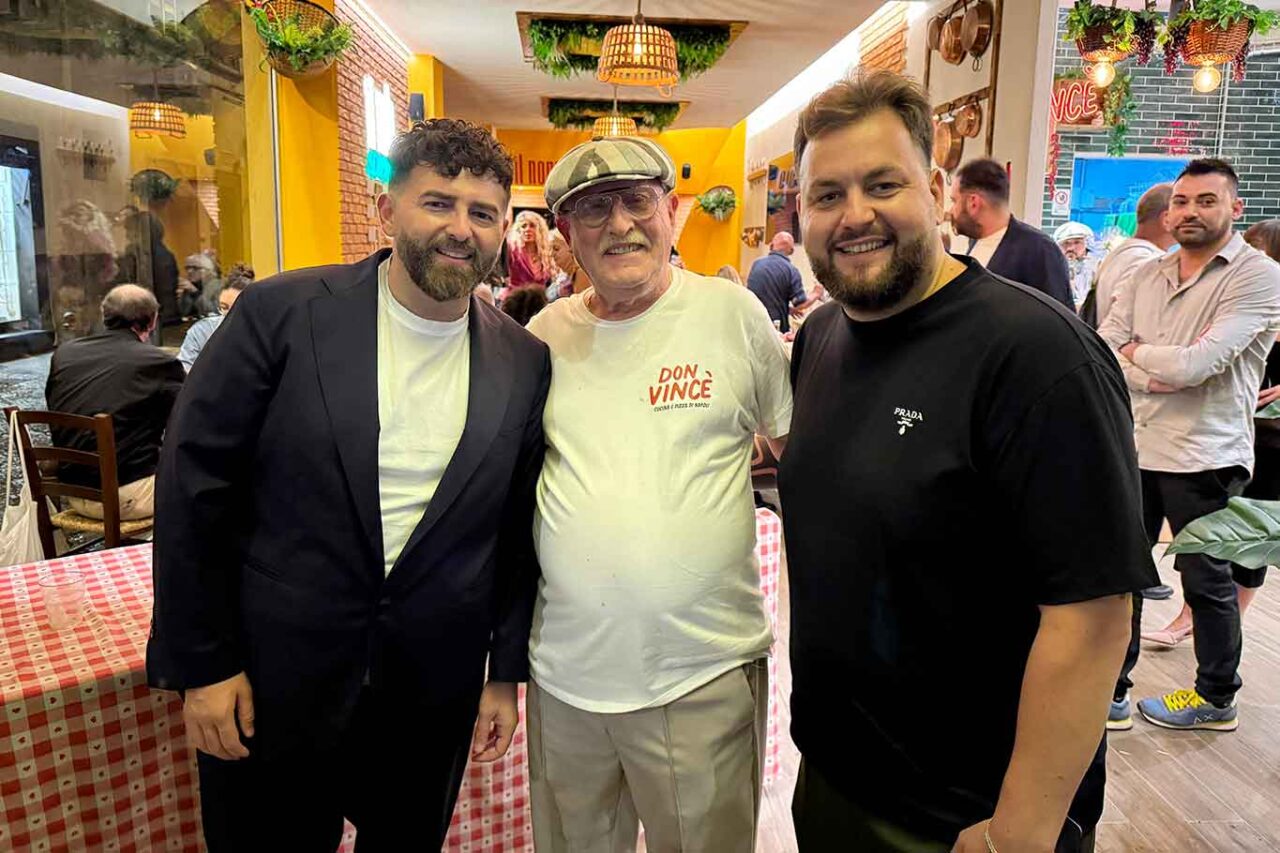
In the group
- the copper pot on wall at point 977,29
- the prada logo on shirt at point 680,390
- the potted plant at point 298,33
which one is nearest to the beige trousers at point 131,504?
the potted plant at point 298,33

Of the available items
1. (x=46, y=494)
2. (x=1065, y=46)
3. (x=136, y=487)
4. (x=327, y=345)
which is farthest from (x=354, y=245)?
(x=1065, y=46)

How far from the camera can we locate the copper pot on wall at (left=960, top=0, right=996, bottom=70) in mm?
5031

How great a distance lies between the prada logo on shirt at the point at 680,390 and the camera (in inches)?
62.1

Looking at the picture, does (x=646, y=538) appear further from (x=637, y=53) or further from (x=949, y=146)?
(x=637, y=53)

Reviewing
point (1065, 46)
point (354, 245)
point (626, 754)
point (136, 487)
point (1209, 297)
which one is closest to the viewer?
point (626, 754)

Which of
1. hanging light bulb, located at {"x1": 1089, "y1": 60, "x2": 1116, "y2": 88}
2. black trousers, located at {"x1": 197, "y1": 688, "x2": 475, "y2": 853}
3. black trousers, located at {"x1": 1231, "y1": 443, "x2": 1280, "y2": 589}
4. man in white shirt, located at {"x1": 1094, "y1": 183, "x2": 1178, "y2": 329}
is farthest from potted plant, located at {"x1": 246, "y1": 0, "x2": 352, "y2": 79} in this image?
hanging light bulb, located at {"x1": 1089, "y1": 60, "x2": 1116, "y2": 88}

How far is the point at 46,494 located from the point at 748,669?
3.16 meters

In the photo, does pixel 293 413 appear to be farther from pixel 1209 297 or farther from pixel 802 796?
pixel 1209 297

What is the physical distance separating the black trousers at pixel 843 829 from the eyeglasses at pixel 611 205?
42.1 inches

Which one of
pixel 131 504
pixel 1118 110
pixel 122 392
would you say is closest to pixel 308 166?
pixel 122 392

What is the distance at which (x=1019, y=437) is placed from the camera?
41.8 inches

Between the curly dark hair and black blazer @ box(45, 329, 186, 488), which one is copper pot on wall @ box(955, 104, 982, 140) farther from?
black blazer @ box(45, 329, 186, 488)

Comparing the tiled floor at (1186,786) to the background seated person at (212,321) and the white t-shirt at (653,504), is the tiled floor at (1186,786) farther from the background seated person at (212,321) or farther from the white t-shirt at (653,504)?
the background seated person at (212,321)

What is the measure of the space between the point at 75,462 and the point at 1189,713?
436 cm
